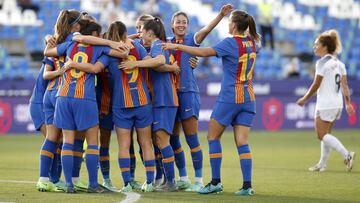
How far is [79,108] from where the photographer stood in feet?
31.1

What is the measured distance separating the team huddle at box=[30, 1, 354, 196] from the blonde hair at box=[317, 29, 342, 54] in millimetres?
3152

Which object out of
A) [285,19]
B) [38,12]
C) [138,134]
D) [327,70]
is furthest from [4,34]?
[138,134]

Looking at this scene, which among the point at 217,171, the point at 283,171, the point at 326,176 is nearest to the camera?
the point at 217,171

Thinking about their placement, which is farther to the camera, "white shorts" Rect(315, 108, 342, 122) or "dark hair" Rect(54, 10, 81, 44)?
"white shorts" Rect(315, 108, 342, 122)

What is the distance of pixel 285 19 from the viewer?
32.0 m

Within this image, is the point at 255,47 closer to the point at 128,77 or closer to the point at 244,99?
the point at 244,99

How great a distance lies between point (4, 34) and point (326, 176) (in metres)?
17.3

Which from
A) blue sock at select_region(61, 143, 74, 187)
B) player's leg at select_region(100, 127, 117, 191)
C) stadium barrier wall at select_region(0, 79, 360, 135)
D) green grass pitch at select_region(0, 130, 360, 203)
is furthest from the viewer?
stadium barrier wall at select_region(0, 79, 360, 135)

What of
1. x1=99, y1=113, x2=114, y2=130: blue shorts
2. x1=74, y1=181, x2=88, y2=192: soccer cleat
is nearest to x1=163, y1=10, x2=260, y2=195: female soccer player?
x1=99, y1=113, x2=114, y2=130: blue shorts

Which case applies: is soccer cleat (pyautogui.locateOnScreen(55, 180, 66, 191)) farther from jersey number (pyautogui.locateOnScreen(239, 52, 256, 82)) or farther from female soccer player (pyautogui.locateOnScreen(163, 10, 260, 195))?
jersey number (pyautogui.locateOnScreen(239, 52, 256, 82))

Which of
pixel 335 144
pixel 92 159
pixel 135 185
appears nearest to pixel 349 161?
pixel 335 144

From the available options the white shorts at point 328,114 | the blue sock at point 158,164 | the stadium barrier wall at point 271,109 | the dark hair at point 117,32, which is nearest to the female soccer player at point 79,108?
the dark hair at point 117,32

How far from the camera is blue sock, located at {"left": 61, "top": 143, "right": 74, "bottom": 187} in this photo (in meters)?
9.45

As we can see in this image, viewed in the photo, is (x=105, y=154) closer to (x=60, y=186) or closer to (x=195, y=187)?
(x=60, y=186)
